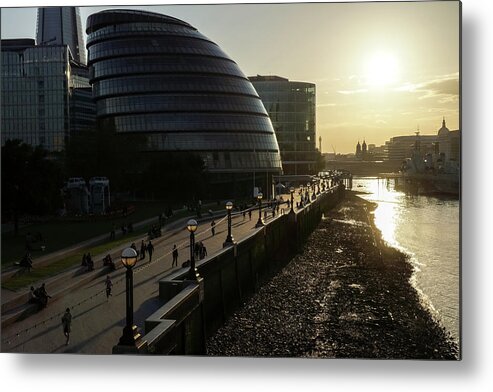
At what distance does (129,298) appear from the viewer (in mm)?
7586

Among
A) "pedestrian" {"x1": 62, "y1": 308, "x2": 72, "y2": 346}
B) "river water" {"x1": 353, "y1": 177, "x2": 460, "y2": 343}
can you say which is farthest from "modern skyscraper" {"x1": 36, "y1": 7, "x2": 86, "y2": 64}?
"river water" {"x1": 353, "y1": 177, "x2": 460, "y2": 343}

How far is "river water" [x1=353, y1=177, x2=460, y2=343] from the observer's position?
29.9ft

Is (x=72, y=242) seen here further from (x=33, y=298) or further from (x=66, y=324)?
(x=66, y=324)

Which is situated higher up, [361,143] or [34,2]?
[34,2]

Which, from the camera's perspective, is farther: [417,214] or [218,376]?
[417,214]

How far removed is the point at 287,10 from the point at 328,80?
1.79m

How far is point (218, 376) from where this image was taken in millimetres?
8992

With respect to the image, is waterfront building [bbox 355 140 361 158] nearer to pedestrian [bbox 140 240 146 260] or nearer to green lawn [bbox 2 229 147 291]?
green lawn [bbox 2 229 147 291]

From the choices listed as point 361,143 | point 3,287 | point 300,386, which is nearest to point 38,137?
point 3,287

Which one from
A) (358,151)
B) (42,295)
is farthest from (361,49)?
(42,295)

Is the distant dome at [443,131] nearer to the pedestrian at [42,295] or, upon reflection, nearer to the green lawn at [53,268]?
the green lawn at [53,268]

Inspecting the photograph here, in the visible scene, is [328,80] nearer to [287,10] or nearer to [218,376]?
[287,10]

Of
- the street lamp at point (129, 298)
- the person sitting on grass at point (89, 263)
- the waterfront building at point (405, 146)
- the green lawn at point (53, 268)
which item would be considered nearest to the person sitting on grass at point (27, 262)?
the green lawn at point (53, 268)

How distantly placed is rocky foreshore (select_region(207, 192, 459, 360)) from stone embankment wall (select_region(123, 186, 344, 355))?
492mm
